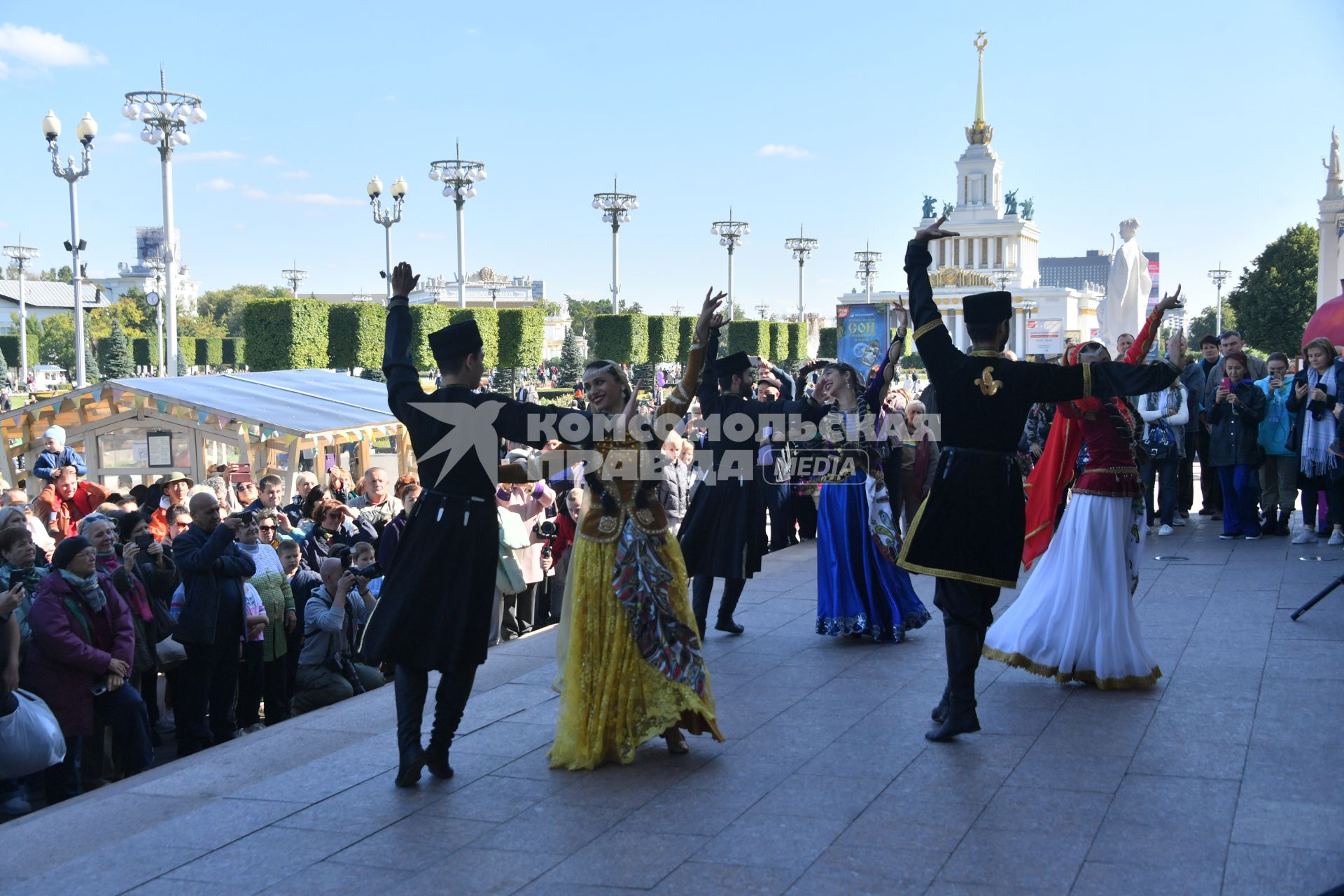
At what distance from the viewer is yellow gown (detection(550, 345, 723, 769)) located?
486 centimetres

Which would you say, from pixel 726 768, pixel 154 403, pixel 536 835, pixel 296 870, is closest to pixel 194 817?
pixel 296 870

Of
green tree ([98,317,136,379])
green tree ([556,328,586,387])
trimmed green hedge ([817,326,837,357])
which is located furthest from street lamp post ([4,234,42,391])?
trimmed green hedge ([817,326,837,357])

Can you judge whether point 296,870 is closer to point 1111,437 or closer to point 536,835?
point 536,835

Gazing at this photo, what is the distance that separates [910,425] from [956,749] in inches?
250

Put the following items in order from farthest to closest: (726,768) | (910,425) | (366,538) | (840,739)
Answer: (910,425)
(366,538)
(840,739)
(726,768)

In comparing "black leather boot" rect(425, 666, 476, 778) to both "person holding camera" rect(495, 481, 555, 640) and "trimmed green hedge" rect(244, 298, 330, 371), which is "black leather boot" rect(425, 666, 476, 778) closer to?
"person holding camera" rect(495, 481, 555, 640)

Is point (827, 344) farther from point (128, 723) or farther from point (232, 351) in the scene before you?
point (128, 723)

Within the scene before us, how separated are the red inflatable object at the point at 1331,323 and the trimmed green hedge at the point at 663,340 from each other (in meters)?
34.6

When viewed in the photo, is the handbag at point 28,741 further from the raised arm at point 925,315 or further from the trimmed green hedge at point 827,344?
the trimmed green hedge at point 827,344

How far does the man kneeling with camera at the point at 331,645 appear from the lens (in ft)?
24.0

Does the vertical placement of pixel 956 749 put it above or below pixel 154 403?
below

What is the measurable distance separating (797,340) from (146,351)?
37.0 meters

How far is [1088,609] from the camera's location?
5.82m

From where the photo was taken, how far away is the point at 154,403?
13.2m
